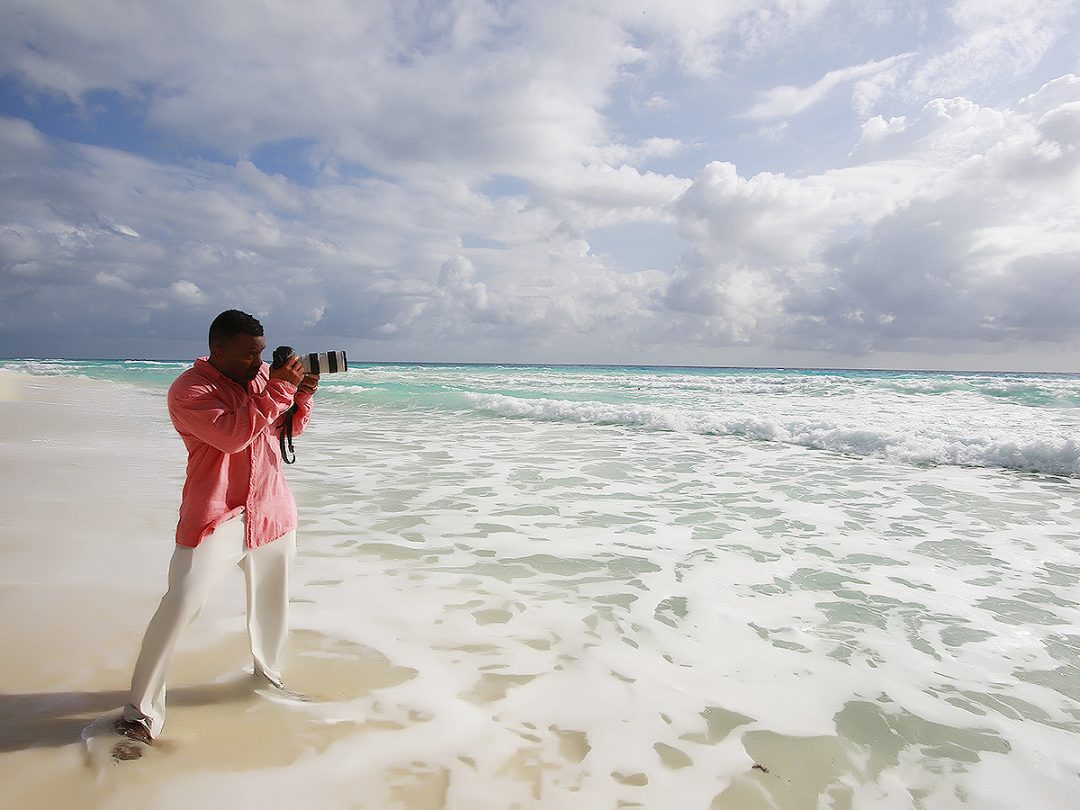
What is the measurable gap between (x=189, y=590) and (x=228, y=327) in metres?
1.11

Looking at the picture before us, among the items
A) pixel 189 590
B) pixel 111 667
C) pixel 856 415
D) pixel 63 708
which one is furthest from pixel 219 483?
pixel 856 415

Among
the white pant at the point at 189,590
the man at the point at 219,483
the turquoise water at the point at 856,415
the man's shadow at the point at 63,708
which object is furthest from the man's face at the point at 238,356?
the turquoise water at the point at 856,415

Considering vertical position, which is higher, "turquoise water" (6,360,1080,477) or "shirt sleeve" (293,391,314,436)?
"shirt sleeve" (293,391,314,436)

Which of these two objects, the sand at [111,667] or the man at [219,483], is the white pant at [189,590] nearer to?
the man at [219,483]

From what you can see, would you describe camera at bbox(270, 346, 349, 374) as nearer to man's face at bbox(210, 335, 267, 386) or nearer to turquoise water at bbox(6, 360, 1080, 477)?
man's face at bbox(210, 335, 267, 386)

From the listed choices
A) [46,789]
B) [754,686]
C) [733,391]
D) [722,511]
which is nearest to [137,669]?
[46,789]

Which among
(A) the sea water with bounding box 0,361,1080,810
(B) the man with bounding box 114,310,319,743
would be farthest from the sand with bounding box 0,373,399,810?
(B) the man with bounding box 114,310,319,743

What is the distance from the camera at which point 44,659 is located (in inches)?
132

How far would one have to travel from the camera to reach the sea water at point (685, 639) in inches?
107

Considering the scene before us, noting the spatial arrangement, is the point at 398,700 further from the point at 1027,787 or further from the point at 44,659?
the point at 1027,787

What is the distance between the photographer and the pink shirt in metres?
2.45

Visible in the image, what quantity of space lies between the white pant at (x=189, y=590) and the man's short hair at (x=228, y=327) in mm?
781

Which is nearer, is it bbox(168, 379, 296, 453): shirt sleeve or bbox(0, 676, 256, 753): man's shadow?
bbox(168, 379, 296, 453): shirt sleeve

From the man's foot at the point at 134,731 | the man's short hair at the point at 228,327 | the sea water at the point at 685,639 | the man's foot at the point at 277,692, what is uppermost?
the man's short hair at the point at 228,327
